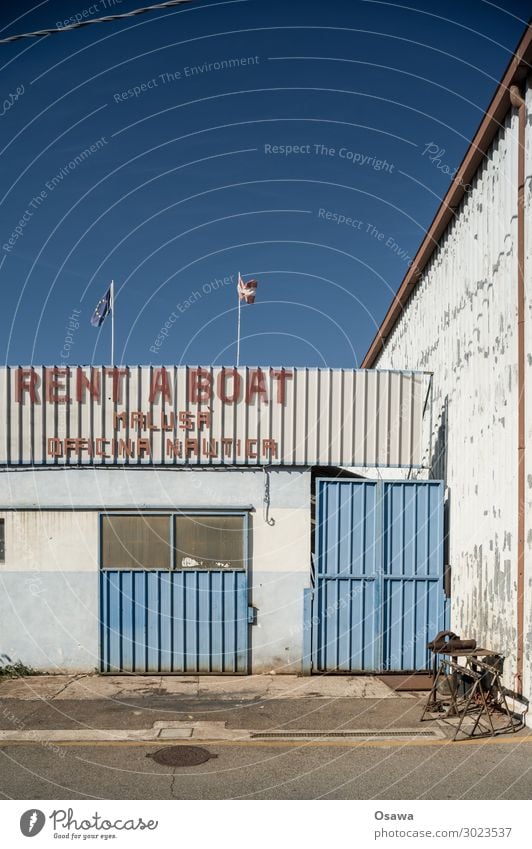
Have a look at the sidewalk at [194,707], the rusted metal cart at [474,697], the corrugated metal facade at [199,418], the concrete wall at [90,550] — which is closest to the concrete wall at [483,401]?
the rusted metal cart at [474,697]

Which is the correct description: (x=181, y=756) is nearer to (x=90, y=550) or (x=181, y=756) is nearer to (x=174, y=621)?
(x=174, y=621)

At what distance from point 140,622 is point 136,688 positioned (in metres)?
1.32

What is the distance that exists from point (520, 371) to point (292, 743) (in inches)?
250

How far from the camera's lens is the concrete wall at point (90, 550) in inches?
553

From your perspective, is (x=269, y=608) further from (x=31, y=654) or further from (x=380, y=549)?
(x=31, y=654)

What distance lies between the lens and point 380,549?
556 inches

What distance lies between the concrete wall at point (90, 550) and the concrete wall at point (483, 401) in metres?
3.00

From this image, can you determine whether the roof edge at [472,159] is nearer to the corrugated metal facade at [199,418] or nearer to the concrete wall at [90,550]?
the corrugated metal facade at [199,418]

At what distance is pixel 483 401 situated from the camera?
1298 centimetres
